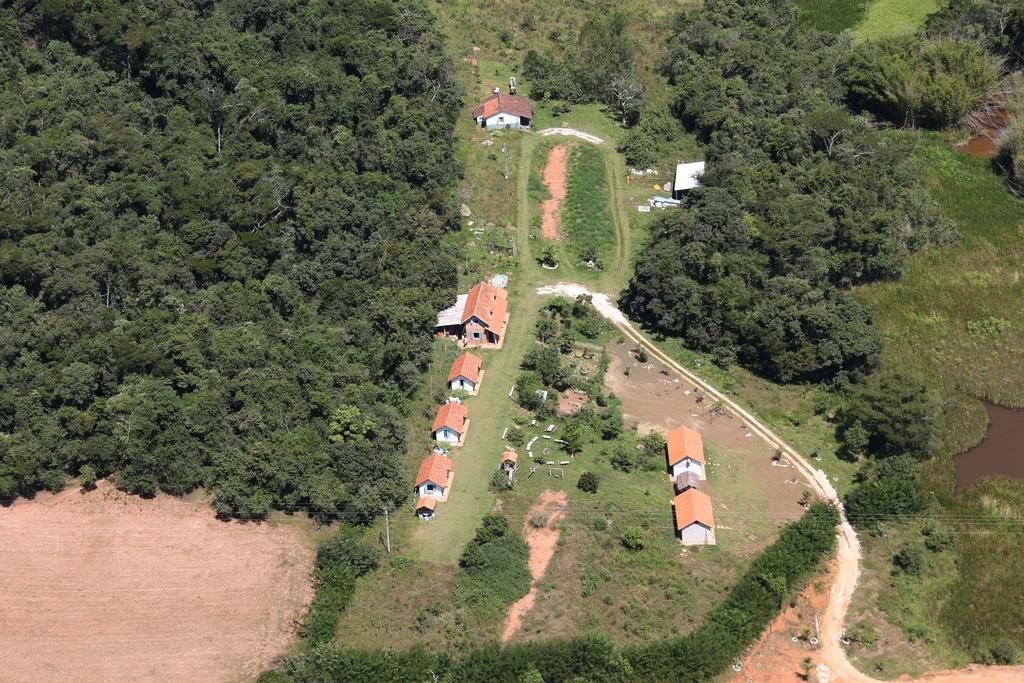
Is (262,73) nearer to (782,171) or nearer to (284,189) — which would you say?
(284,189)

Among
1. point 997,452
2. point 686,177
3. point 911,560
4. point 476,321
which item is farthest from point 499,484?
point 686,177

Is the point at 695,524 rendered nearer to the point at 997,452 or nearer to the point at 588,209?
the point at 997,452

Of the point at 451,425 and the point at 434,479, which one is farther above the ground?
the point at 451,425

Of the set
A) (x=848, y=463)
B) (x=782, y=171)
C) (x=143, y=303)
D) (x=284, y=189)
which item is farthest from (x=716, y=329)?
(x=143, y=303)

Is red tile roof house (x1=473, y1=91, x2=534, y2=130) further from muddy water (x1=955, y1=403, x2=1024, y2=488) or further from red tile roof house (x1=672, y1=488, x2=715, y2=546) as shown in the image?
red tile roof house (x1=672, y1=488, x2=715, y2=546)

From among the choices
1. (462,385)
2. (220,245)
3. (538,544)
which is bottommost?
(538,544)

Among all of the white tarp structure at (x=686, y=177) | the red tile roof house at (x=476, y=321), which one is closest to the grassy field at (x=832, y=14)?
the white tarp structure at (x=686, y=177)
